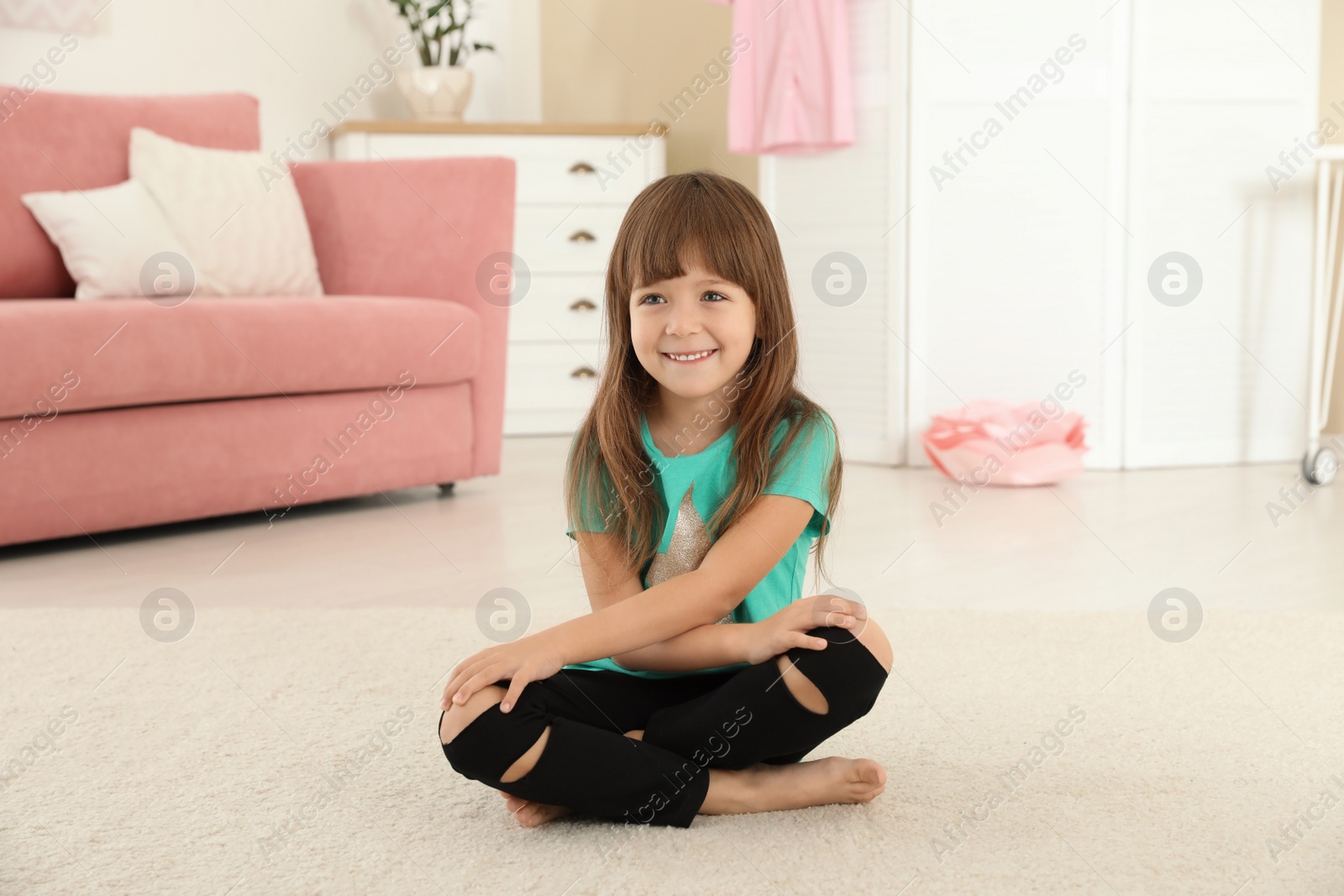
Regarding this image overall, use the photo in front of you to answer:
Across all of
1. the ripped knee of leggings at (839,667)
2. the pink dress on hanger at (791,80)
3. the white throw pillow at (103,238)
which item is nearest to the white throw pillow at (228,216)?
the white throw pillow at (103,238)

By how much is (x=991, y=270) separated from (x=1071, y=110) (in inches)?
15.0

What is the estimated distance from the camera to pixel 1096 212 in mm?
2758

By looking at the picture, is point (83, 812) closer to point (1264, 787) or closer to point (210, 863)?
point (210, 863)

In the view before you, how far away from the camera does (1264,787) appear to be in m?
0.98

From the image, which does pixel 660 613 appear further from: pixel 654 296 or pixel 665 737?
pixel 654 296

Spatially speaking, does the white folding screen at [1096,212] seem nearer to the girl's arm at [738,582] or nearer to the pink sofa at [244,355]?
the pink sofa at [244,355]

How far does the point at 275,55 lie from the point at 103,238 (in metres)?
1.50

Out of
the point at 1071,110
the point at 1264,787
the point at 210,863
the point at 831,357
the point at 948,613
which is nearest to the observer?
the point at 210,863

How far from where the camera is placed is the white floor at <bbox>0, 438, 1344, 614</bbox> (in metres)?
1.70

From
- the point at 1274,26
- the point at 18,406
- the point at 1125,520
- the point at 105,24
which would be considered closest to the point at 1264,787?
the point at 1125,520

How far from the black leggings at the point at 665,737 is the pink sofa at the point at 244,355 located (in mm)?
1322

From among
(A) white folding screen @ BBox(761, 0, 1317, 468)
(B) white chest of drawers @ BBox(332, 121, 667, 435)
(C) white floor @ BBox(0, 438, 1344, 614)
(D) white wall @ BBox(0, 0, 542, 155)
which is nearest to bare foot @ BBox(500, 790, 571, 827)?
(C) white floor @ BBox(0, 438, 1344, 614)

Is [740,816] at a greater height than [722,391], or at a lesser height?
lesser

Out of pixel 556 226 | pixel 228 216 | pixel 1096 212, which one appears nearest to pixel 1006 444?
pixel 1096 212
